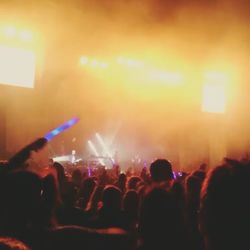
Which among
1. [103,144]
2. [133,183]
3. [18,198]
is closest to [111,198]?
[18,198]

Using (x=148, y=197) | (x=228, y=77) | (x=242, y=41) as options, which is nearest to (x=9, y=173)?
(x=148, y=197)

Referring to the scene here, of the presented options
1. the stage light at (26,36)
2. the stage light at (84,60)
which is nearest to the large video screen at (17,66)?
the stage light at (26,36)

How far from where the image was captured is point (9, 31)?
9344 mm

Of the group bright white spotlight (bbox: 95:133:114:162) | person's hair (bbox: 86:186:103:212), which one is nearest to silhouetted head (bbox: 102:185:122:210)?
person's hair (bbox: 86:186:103:212)

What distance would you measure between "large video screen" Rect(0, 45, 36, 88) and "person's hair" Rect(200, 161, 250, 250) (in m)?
7.57

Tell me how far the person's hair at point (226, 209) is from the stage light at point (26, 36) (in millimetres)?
7700

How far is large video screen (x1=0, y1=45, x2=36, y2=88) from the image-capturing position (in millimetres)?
9352

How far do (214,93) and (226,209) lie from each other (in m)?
9.48

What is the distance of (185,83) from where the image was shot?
11.7m

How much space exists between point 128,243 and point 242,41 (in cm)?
937

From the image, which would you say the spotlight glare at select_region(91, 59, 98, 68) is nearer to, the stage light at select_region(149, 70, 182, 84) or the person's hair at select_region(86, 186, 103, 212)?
the stage light at select_region(149, 70, 182, 84)

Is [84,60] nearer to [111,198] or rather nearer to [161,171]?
[161,171]

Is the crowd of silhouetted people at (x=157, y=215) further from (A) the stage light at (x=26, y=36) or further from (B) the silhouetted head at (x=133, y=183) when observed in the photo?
(A) the stage light at (x=26, y=36)

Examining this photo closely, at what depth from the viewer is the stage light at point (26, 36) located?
372 inches
